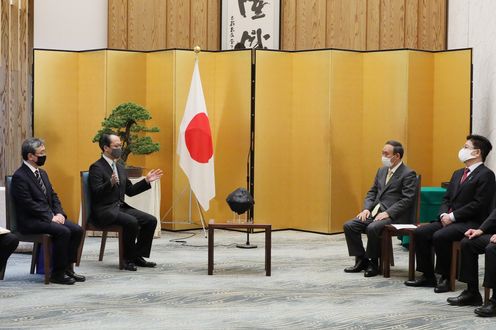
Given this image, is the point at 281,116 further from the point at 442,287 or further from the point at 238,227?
the point at 442,287

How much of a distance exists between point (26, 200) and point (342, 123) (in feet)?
13.8

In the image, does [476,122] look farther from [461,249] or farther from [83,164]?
[83,164]

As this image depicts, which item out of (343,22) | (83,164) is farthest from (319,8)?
(83,164)

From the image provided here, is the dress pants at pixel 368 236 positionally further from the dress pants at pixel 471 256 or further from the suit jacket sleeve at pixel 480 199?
the dress pants at pixel 471 256

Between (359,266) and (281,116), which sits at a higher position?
(281,116)

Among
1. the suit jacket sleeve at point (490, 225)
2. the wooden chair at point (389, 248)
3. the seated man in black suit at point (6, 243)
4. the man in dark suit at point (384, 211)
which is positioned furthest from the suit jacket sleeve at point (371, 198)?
the seated man in black suit at point (6, 243)

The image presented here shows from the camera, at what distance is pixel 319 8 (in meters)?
10.6

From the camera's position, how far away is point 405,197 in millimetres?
7211

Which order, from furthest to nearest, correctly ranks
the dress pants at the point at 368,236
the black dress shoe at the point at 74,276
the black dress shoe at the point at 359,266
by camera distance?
the black dress shoe at the point at 359,266 → the dress pants at the point at 368,236 → the black dress shoe at the point at 74,276

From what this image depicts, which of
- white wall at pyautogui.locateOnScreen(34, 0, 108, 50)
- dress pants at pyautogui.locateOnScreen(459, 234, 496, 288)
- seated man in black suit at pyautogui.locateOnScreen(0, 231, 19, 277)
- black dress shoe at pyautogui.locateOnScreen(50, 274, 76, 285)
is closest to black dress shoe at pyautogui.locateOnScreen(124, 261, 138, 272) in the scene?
black dress shoe at pyautogui.locateOnScreen(50, 274, 76, 285)

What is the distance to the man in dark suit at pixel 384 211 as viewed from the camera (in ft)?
23.2

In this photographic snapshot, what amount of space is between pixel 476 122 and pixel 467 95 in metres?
0.35

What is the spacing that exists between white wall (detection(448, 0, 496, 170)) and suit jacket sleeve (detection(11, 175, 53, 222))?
4.41 meters

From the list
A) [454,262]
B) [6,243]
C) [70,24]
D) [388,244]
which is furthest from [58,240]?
[70,24]
